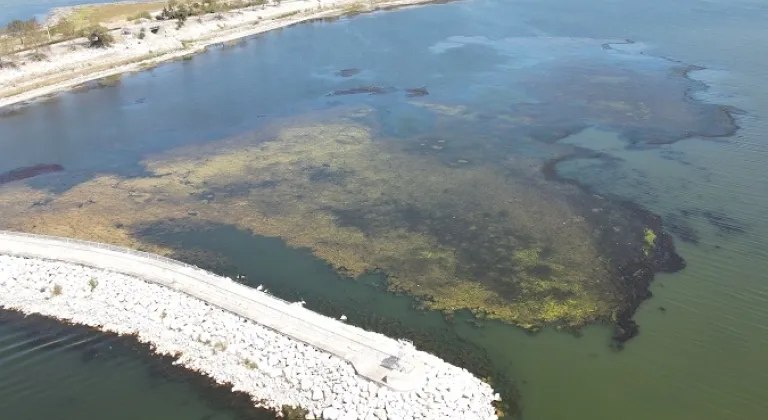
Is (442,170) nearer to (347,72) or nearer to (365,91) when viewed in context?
(365,91)

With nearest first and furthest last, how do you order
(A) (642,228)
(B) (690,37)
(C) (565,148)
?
(A) (642,228)
(C) (565,148)
(B) (690,37)

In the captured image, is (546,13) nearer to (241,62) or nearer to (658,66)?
(658,66)

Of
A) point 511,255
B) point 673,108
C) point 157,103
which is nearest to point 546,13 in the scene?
point 673,108

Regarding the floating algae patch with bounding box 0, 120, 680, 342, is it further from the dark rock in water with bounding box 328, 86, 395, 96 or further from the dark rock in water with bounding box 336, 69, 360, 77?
the dark rock in water with bounding box 336, 69, 360, 77

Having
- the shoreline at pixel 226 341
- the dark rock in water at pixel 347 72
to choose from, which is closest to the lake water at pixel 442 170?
the dark rock in water at pixel 347 72

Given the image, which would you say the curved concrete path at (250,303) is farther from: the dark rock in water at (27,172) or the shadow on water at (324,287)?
the dark rock in water at (27,172)

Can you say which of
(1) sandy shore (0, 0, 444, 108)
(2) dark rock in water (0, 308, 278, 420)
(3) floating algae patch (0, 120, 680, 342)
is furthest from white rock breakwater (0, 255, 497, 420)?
(1) sandy shore (0, 0, 444, 108)

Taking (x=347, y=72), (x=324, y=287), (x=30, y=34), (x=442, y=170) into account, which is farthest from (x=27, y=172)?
(x=30, y=34)
